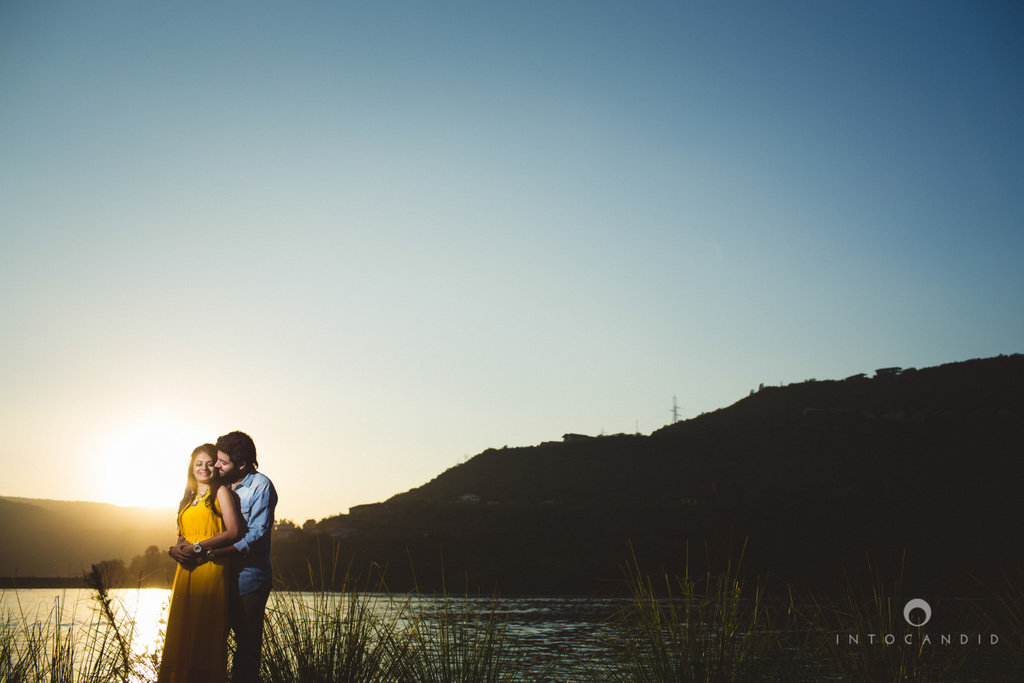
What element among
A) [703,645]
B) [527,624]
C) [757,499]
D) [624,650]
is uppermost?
[703,645]

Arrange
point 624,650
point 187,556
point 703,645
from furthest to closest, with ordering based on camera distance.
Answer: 1. point 624,650
2. point 703,645
3. point 187,556

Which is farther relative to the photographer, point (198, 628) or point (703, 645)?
point (703, 645)

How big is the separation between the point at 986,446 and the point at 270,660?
254ft

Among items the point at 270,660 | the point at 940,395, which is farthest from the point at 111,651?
the point at 940,395

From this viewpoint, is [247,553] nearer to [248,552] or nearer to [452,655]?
[248,552]

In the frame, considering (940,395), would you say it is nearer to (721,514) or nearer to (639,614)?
(721,514)

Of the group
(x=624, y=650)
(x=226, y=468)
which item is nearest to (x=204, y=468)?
(x=226, y=468)

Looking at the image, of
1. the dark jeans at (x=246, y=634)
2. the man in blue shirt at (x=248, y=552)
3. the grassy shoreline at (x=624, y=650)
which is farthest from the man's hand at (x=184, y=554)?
the grassy shoreline at (x=624, y=650)

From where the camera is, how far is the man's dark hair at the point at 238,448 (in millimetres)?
3568

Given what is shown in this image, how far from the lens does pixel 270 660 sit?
412cm

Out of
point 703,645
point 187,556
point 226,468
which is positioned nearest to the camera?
point 187,556

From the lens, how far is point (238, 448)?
11.8ft

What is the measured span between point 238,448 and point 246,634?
3.04 feet

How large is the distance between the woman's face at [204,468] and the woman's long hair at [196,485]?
1 centimetres
